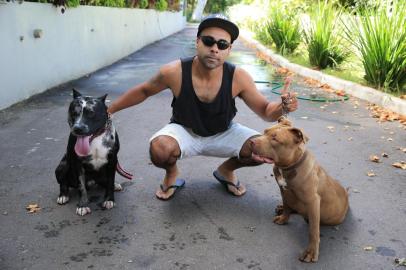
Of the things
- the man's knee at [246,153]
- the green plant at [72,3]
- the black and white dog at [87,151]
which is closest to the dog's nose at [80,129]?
the black and white dog at [87,151]

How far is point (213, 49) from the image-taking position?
3654 millimetres

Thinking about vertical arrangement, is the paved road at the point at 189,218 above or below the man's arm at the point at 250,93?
below

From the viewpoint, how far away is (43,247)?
3203mm

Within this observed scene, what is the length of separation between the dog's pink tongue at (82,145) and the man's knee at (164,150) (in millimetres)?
568

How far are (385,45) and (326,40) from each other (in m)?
3.05

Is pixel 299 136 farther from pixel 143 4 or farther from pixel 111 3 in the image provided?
pixel 143 4

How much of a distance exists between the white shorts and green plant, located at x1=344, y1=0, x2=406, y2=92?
493 centimetres

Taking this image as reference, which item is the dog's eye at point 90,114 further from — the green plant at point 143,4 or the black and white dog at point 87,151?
the green plant at point 143,4

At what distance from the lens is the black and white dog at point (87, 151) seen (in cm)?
346

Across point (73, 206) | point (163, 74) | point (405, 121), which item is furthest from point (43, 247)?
point (405, 121)

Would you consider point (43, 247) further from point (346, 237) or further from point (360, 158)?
point (360, 158)

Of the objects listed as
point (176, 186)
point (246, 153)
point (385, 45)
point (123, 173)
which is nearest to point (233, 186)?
point (246, 153)

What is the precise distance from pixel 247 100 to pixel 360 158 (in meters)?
2.02

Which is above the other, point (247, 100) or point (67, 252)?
point (247, 100)
